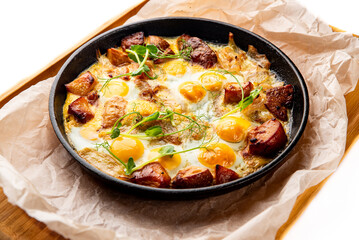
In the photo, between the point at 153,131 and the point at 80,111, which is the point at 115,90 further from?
the point at 153,131

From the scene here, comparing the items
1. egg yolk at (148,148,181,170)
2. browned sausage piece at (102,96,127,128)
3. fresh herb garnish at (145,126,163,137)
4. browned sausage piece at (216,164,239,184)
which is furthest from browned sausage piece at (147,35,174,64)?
browned sausage piece at (216,164,239,184)

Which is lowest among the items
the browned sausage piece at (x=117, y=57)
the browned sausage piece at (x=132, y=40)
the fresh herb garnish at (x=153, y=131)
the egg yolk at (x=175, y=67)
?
the fresh herb garnish at (x=153, y=131)

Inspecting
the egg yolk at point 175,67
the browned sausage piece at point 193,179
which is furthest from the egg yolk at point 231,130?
the egg yolk at point 175,67

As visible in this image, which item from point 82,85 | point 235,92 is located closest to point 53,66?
point 82,85

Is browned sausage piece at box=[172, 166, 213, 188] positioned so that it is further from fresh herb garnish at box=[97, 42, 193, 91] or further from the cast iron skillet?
fresh herb garnish at box=[97, 42, 193, 91]

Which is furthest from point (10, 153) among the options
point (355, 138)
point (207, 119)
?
point (355, 138)

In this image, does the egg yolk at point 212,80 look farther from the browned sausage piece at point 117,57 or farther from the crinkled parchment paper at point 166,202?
the crinkled parchment paper at point 166,202
